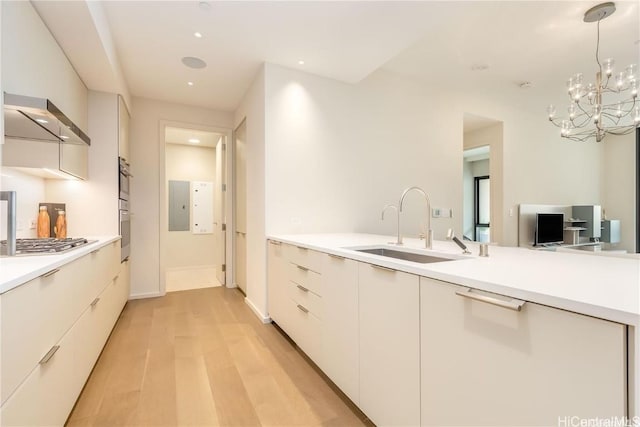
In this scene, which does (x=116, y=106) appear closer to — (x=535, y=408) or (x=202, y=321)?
(x=202, y=321)

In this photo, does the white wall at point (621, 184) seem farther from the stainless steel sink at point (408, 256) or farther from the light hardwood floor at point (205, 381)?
the light hardwood floor at point (205, 381)

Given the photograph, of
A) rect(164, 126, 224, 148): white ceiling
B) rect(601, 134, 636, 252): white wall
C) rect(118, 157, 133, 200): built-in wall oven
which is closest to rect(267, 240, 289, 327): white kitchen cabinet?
rect(118, 157, 133, 200): built-in wall oven

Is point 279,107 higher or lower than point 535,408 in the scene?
higher

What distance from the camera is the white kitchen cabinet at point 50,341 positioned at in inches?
37.5

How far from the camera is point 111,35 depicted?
2.39m

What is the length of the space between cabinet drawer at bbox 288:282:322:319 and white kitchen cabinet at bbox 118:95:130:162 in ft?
7.98

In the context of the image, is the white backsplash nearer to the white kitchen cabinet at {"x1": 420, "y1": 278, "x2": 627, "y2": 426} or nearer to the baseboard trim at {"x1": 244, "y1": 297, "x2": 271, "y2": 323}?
the baseboard trim at {"x1": 244, "y1": 297, "x2": 271, "y2": 323}

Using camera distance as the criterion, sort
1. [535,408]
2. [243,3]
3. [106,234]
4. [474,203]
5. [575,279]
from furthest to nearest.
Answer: [474,203] → [106,234] → [243,3] → [575,279] → [535,408]

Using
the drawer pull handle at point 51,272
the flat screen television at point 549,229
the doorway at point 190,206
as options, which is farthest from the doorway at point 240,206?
the flat screen television at point 549,229

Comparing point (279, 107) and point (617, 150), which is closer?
point (279, 107)

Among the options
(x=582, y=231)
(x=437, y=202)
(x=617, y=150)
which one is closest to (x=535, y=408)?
(x=437, y=202)

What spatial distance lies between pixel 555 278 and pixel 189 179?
6184mm

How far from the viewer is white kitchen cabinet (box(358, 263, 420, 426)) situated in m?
1.15

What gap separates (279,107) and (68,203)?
7.40 feet
